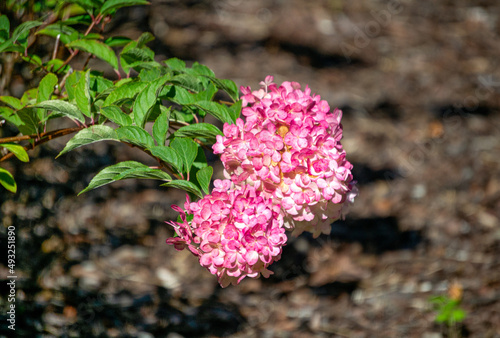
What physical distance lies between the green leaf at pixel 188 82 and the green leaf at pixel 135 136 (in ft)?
0.44

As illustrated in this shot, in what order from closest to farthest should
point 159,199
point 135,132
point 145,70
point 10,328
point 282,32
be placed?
point 135,132
point 145,70
point 10,328
point 159,199
point 282,32

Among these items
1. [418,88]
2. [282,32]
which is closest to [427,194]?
[418,88]

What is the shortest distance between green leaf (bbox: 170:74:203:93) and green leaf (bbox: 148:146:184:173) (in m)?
0.15

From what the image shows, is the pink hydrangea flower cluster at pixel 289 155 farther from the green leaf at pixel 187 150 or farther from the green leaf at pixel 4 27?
the green leaf at pixel 4 27

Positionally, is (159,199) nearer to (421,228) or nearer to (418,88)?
(421,228)

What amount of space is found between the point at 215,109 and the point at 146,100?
0.12 metres

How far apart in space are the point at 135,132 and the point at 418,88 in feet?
5.96

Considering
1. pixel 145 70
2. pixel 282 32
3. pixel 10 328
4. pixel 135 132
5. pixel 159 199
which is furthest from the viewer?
pixel 282 32

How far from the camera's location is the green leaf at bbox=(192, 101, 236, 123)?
73cm

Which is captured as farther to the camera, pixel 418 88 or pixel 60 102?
pixel 418 88

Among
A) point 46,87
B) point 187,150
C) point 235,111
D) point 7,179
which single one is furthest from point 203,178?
point 7,179

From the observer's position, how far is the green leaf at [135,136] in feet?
2.19

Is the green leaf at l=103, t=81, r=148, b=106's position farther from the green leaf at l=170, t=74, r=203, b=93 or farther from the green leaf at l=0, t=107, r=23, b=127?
the green leaf at l=0, t=107, r=23, b=127

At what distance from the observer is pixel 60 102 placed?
0.70m
